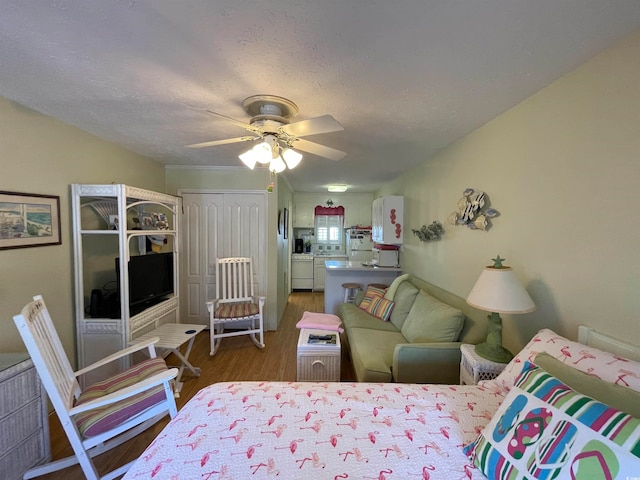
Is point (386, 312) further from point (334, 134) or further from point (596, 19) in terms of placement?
point (596, 19)

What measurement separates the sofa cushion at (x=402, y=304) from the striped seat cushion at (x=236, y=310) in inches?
63.8

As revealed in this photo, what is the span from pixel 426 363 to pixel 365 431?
978 millimetres

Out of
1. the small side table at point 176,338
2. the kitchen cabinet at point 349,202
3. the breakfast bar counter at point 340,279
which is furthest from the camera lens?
the kitchen cabinet at point 349,202

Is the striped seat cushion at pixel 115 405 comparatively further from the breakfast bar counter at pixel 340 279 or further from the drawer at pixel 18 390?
the breakfast bar counter at pixel 340 279

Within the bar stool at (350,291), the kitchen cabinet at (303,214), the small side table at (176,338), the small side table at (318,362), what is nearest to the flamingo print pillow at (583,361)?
the small side table at (318,362)

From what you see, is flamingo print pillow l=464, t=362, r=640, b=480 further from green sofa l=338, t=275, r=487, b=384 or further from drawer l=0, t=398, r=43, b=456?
drawer l=0, t=398, r=43, b=456

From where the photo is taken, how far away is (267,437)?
1020 millimetres

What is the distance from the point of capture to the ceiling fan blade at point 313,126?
1.42 meters

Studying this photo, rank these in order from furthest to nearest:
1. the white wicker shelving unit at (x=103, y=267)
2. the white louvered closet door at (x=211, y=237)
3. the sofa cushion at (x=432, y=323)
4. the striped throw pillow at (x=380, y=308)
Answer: the white louvered closet door at (x=211, y=237)
the striped throw pillow at (x=380, y=308)
the white wicker shelving unit at (x=103, y=267)
the sofa cushion at (x=432, y=323)

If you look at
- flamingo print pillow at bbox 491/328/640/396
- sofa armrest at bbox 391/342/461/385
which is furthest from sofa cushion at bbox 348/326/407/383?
flamingo print pillow at bbox 491/328/640/396

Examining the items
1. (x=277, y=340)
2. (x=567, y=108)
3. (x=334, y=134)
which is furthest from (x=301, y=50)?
(x=277, y=340)

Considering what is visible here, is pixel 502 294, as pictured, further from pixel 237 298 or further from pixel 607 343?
pixel 237 298

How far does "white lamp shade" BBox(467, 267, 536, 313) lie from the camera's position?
145 cm

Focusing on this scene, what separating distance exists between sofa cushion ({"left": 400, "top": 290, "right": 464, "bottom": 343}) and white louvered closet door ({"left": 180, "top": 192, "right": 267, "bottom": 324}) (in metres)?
2.14
